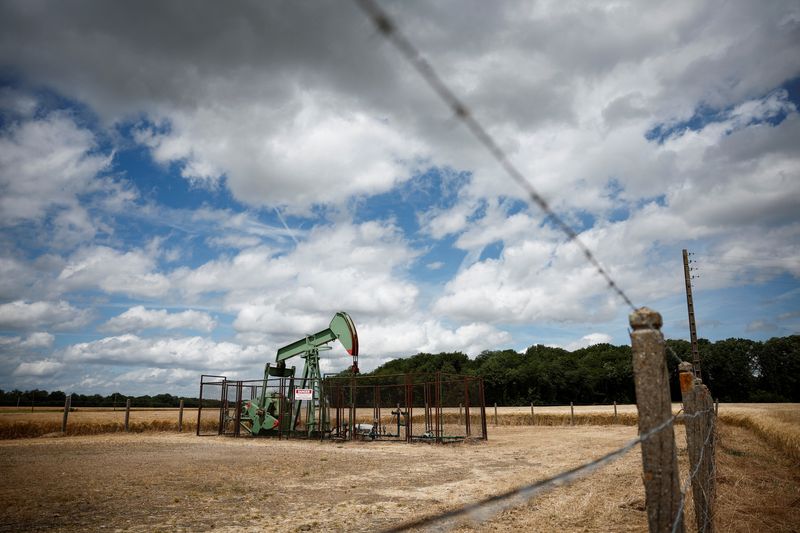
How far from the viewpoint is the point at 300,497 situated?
8.34 metres

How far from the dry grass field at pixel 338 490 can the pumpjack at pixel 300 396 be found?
17.8 ft

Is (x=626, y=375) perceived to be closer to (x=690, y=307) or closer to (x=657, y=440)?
(x=690, y=307)


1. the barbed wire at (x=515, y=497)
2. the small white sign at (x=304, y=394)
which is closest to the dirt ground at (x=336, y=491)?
the barbed wire at (x=515, y=497)

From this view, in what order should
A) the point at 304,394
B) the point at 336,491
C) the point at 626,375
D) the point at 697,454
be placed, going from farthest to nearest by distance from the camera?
the point at 626,375 → the point at 304,394 → the point at 336,491 → the point at 697,454

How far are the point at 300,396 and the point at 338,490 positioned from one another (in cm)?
1245

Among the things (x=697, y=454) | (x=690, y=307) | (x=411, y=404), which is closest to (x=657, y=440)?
(x=697, y=454)

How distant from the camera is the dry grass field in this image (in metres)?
6.48

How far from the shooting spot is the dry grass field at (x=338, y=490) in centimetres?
648

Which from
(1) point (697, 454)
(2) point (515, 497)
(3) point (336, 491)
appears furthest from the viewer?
(3) point (336, 491)

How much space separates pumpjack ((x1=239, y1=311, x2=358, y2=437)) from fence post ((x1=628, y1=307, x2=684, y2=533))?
1752 cm

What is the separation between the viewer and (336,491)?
351 inches

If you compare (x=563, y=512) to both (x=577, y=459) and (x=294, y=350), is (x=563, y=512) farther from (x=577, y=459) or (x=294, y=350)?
(x=294, y=350)

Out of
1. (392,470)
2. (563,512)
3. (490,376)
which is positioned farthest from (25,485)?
(490,376)

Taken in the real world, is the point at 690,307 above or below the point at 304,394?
above
